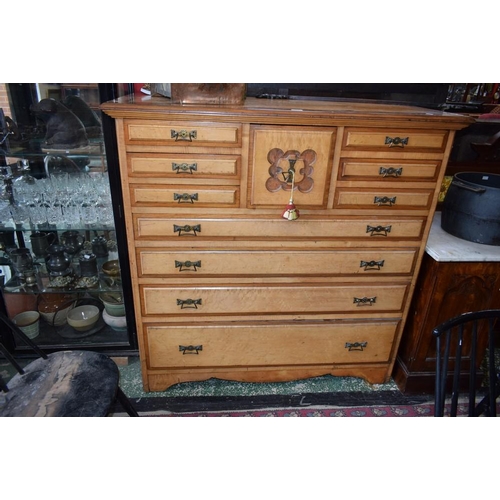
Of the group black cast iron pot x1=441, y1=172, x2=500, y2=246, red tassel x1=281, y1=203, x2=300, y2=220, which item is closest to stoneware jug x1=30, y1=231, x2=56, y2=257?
red tassel x1=281, y1=203, x2=300, y2=220

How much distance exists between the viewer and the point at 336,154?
1.84 m

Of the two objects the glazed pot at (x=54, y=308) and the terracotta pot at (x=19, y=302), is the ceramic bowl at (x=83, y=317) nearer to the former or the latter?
the glazed pot at (x=54, y=308)

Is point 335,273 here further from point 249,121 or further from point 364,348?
point 249,121

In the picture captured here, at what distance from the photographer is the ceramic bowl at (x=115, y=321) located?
2.65 m

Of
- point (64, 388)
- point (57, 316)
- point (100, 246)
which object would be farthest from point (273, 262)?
point (57, 316)

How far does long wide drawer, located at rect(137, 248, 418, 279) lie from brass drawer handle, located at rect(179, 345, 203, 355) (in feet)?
1.60

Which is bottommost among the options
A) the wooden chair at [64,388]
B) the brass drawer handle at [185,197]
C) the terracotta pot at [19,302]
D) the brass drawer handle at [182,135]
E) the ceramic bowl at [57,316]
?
the ceramic bowl at [57,316]

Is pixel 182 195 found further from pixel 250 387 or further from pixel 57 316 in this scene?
pixel 57 316

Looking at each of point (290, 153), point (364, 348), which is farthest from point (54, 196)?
point (364, 348)

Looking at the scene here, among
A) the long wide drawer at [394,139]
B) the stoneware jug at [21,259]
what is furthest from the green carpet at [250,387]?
the long wide drawer at [394,139]

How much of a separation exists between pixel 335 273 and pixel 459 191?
0.91 meters

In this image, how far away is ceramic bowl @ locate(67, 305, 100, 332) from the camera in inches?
104

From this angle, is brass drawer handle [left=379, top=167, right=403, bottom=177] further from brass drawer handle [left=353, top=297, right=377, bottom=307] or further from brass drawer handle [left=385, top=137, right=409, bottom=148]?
brass drawer handle [left=353, top=297, right=377, bottom=307]

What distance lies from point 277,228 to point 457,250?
1062 mm
